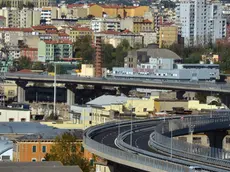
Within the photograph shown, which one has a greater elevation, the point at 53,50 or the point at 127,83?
the point at 53,50

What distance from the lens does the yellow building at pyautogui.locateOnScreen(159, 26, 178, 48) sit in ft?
308

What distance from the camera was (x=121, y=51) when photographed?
84.9 meters

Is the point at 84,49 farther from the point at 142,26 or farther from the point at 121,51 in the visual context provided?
the point at 142,26

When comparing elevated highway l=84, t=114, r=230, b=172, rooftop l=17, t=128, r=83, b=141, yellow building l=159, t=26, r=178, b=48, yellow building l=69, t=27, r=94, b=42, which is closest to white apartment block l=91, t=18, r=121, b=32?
yellow building l=69, t=27, r=94, b=42

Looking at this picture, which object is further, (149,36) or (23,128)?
(149,36)

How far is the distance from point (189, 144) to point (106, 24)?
7980 cm

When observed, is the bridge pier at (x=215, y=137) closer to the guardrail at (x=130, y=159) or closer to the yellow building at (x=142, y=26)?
the guardrail at (x=130, y=159)

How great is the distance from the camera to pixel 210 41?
9444cm

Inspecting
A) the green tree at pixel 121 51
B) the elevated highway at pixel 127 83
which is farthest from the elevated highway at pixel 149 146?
the green tree at pixel 121 51

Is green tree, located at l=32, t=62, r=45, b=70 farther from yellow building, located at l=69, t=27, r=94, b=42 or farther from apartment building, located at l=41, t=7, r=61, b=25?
apartment building, located at l=41, t=7, r=61, b=25

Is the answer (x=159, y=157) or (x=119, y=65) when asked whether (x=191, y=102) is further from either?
(x=119, y=65)

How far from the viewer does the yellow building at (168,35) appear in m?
93.9

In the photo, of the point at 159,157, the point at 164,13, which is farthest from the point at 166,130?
the point at 164,13

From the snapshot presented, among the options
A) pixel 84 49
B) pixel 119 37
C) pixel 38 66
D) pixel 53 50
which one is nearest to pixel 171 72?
pixel 38 66
